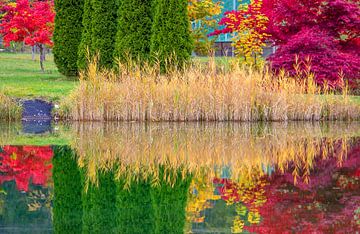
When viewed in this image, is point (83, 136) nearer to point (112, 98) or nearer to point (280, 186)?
point (112, 98)

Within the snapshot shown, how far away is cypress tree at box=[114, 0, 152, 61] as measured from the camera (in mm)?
20109

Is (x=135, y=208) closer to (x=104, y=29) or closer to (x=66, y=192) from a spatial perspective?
(x=66, y=192)

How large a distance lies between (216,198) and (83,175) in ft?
7.12

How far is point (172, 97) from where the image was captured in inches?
627

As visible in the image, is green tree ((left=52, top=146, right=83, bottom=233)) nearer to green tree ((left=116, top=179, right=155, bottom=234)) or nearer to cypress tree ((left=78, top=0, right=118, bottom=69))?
green tree ((left=116, top=179, right=155, bottom=234))

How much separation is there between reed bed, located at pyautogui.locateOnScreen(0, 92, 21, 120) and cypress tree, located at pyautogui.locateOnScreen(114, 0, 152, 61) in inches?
167

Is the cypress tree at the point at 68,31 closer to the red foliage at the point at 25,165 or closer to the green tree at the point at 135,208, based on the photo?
the red foliage at the point at 25,165

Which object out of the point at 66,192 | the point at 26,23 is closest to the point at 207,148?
the point at 66,192

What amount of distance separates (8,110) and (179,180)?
8.08m

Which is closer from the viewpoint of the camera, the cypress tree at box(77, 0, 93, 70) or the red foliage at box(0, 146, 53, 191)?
the red foliage at box(0, 146, 53, 191)

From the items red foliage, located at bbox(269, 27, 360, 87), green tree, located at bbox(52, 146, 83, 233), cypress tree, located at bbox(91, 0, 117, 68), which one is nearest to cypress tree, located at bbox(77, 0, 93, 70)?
cypress tree, located at bbox(91, 0, 117, 68)

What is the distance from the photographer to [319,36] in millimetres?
19375

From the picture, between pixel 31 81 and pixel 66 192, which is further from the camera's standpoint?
pixel 31 81

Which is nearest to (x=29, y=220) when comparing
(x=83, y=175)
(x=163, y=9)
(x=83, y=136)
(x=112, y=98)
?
(x=83, y=175)
